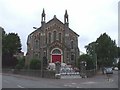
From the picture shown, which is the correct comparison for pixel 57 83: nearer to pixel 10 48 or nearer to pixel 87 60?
pixel 87 60

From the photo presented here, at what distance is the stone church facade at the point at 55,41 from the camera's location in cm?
9481

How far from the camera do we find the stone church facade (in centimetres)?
9481

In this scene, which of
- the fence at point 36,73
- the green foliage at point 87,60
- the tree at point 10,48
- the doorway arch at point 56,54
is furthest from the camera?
the tree at point 10,48

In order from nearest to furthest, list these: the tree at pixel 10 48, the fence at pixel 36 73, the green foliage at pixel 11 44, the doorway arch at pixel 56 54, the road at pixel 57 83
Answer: the road at pixel 57 83
the fence at pixel 36 73
the doorway arch at pixel 56 54
the tree at pixel 10 48
the green foliage at pixel 11 44

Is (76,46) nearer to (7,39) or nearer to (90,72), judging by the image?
(7,39)

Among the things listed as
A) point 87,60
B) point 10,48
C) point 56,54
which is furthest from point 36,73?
point 10,48

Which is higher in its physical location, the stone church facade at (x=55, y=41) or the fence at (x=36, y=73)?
the stone church facade at (x=55, y=41)

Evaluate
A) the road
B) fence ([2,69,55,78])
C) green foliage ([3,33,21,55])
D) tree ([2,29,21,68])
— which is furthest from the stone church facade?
the road

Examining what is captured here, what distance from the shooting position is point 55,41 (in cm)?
9538

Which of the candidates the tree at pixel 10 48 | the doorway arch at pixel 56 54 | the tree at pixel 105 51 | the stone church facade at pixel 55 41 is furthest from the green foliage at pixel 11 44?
the tree at pixel 105 51

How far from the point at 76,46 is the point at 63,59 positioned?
6546 mm

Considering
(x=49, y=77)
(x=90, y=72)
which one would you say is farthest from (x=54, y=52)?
(x=49, y=77)

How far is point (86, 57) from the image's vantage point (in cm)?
7562

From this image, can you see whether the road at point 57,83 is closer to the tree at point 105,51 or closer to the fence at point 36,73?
the fence at point 36,73
